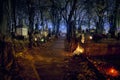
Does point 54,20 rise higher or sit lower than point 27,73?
higher

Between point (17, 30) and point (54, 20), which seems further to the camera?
point (54, 20)

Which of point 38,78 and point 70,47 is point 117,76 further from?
point 70,47

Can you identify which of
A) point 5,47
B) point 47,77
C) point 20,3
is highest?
point 20,3

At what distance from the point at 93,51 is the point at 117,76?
30.2 feet

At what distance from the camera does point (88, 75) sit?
1388cm

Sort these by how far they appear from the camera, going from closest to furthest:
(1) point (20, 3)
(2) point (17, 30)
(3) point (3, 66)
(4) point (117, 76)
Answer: (4) point (117, 76), (3) point (3, 66), (2) point (17, 30), (1) point (20, 3)

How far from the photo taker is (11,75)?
13.5m

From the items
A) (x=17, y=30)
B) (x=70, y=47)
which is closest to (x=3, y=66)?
(x=70, y=47)

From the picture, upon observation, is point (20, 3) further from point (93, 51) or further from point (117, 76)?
point (117, 76)

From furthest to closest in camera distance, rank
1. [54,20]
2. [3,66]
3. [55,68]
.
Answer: [54,20] → [55,68] → [3,66]

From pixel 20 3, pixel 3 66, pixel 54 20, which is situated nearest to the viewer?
pixel 3 66

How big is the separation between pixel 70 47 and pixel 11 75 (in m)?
15.7

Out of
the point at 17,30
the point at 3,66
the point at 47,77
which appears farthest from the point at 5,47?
the point at 17,30

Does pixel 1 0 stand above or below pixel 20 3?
below
